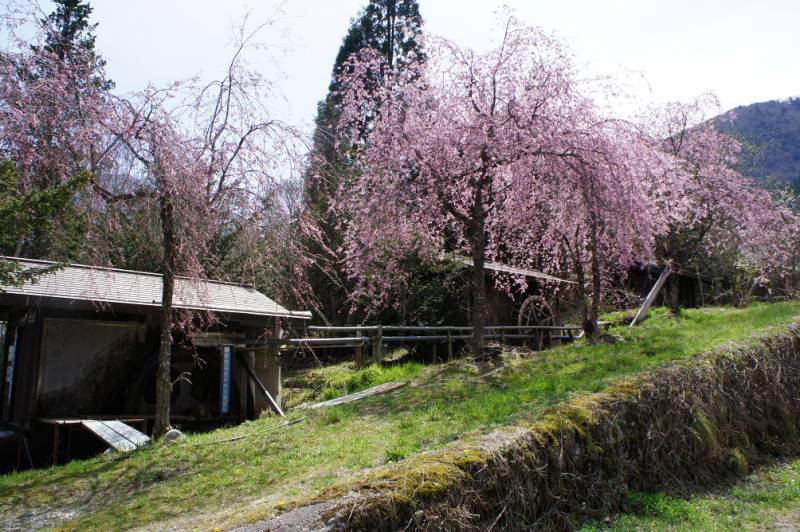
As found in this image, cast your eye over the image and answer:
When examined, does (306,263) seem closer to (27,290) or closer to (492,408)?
(492,408)

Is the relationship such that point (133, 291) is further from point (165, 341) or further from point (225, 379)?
point (165, 341)

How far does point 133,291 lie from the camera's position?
412 inches

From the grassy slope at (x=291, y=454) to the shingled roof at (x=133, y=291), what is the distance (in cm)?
191

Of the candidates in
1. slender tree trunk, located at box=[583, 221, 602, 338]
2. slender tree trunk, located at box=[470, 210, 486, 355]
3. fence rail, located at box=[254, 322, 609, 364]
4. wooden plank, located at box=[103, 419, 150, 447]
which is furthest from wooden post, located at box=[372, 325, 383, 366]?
wooden plank, located at box=[103, 419, 150, 447]

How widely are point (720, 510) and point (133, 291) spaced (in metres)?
9.20

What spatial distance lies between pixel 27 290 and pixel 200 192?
385 cm

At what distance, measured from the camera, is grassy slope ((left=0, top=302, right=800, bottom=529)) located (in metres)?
5.00

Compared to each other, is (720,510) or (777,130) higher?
(777,130)

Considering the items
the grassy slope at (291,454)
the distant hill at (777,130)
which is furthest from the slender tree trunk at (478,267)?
the distant hill at (777,130)

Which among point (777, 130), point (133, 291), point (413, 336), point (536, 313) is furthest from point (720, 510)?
point (777, 130)

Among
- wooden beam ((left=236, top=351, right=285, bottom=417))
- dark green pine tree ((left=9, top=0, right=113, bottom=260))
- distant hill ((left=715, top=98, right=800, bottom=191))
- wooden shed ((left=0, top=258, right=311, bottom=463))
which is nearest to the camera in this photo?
dark green pine tree ((left=9, top=0, right=113, bottom=260))

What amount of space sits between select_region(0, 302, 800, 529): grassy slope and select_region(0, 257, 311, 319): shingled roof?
1.91 metres

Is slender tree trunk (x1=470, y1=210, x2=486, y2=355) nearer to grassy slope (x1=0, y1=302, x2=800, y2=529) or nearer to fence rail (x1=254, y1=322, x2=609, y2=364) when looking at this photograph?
grassy slope (x1=0, y1=302, x2=800, y2=529)

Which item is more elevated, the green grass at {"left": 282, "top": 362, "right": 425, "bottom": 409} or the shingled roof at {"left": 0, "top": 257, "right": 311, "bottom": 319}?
the shingled roof at {"left": 0, "top": 257, "right": 311, "bottom": 319}
